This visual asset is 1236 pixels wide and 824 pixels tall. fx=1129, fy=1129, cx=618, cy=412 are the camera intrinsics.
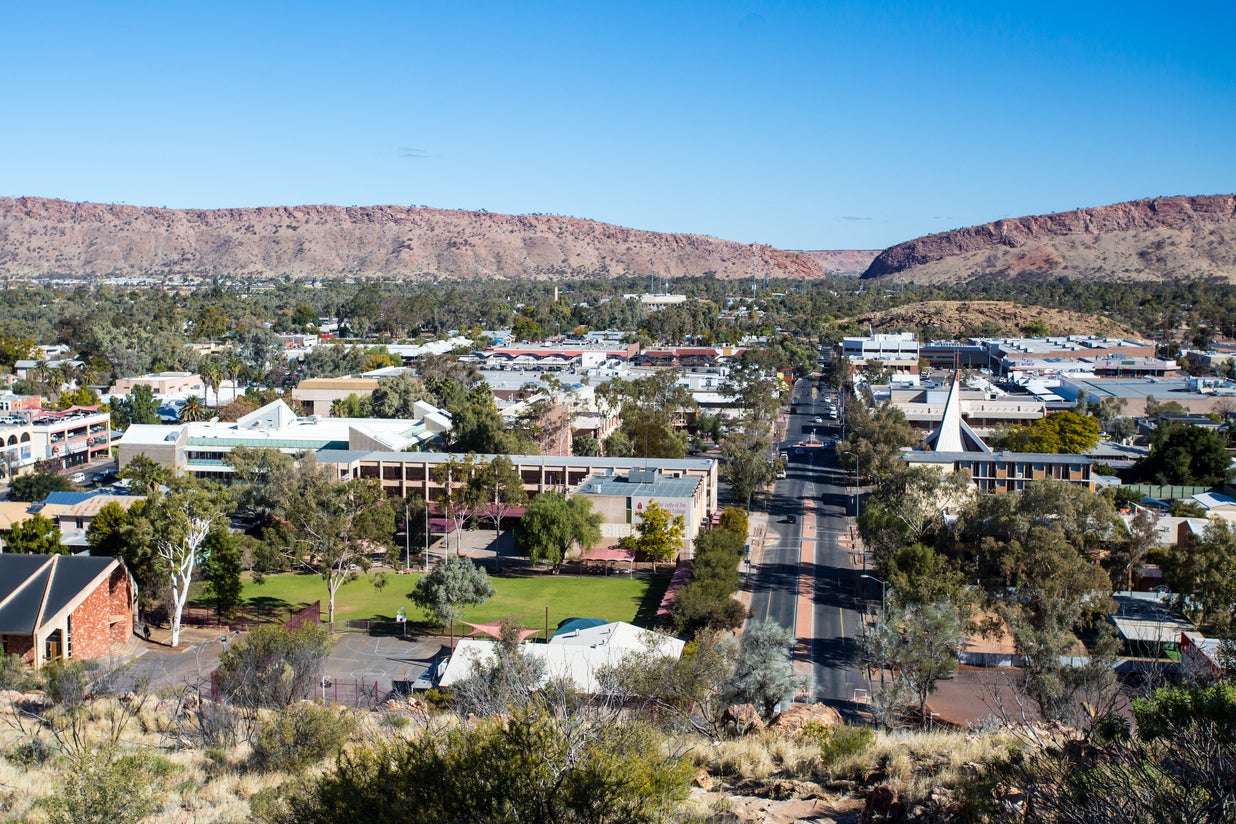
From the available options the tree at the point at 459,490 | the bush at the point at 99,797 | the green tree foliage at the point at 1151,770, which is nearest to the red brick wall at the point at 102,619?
the tree at the point at 459,490

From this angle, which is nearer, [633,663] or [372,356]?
[633,663]

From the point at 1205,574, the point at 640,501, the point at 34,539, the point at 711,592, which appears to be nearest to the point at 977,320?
the point at 640,501

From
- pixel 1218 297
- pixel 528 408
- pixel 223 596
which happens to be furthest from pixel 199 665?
pixel 1218 297

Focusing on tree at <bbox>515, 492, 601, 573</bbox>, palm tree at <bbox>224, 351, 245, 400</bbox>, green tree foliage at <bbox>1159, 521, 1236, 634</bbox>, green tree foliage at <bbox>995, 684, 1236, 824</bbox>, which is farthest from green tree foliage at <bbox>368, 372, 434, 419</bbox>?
green tree foliage at <bbox>995, 684, 1236, 824</bbox>

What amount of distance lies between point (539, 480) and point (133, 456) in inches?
822

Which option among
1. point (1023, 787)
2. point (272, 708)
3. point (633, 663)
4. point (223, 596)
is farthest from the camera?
point (223, 596)

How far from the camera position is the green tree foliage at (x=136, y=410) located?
71.3 metres

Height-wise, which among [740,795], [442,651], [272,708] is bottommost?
[442,651]

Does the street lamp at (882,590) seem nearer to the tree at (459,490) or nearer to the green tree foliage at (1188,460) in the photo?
the tree at (459,490)

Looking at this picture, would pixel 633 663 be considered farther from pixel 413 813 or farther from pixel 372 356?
pixel 372 356

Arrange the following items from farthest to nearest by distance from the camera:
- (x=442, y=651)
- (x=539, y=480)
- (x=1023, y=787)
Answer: (x=539, y=480) < (x=442, y=651) < (x=1023, y=787)

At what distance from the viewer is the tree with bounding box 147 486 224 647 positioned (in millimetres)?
34156

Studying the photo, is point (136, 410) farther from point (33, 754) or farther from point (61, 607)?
point (33, 754)

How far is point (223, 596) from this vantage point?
36.2 meters
